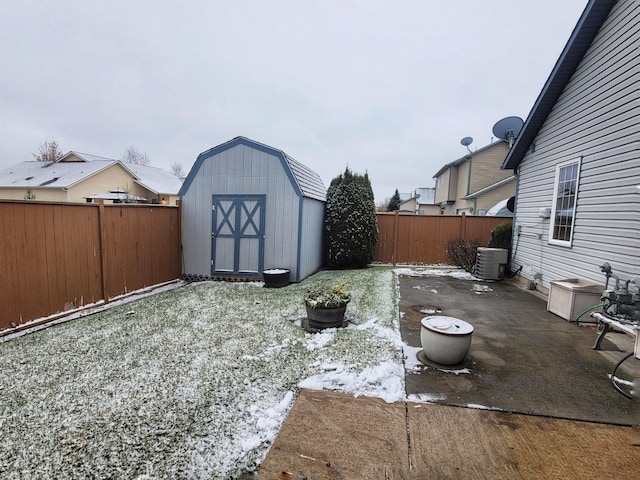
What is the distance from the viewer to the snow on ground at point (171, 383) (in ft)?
6.27

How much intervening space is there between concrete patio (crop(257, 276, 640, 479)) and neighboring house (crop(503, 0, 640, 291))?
6.48 feet

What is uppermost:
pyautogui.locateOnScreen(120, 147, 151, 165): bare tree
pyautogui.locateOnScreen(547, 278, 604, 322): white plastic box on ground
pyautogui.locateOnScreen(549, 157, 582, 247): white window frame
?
pyautogui.locateOnScreen(120, 147, 151, 165): bare tree

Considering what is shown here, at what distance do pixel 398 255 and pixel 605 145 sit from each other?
6264mm

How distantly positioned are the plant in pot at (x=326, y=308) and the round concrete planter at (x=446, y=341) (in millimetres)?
1251

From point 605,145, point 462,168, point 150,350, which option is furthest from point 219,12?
point 462,168

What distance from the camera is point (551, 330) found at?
425cm

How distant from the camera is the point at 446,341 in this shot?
3.05 metres

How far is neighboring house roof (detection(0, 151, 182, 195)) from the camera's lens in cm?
1938

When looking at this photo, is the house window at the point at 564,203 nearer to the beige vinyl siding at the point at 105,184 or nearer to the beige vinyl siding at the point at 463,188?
the beige vinyl siding at the point at 463,188

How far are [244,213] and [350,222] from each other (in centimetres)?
325

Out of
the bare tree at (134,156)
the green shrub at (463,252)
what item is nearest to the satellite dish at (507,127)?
the green shrub at (463,252)

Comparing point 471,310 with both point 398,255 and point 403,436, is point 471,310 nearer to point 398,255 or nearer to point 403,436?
point 403,436

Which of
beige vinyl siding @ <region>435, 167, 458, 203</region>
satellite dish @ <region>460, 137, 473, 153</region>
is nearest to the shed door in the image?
satellite dish @ <region>460, 137, 473, 153</region>

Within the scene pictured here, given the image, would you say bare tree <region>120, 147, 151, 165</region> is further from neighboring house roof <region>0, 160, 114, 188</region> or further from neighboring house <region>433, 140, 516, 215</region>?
neighboring house <region>433, 140, 516, 215</region>
